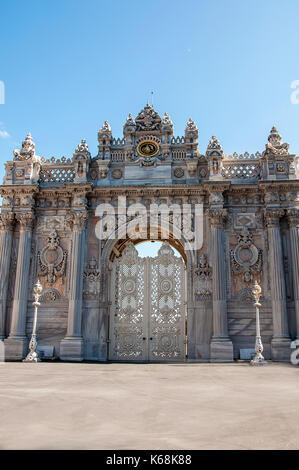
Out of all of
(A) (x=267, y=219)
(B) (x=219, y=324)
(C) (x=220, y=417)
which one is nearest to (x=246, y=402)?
(C) (x=220, y=417)

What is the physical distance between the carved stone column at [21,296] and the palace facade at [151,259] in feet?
0.14

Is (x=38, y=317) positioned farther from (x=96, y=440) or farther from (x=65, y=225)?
(x=96, y=440)

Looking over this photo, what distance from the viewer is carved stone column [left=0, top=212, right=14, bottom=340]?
658 inches

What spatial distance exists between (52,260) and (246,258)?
8181 mm

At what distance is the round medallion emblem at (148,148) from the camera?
59.7 feet

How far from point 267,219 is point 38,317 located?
33.8ft

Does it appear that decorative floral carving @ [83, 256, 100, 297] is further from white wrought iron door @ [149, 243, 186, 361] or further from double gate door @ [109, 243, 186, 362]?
white wrought iron door @ [149, 243, 186, 361]

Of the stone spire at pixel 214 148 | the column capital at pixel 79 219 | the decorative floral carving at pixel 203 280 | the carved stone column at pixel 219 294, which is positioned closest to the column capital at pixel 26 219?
the column capital at pixel 79 219

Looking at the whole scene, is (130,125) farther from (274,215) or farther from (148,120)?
(274,215)

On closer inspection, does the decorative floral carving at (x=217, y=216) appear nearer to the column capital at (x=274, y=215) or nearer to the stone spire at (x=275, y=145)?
the column capital at (x=274, y=215)

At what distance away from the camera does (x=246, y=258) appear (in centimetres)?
1664

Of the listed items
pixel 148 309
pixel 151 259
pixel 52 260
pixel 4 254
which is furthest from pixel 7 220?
pixel 148 309

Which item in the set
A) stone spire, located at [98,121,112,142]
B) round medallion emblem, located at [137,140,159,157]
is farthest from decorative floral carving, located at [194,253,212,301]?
stone spire, located at [98,121,112,142]
